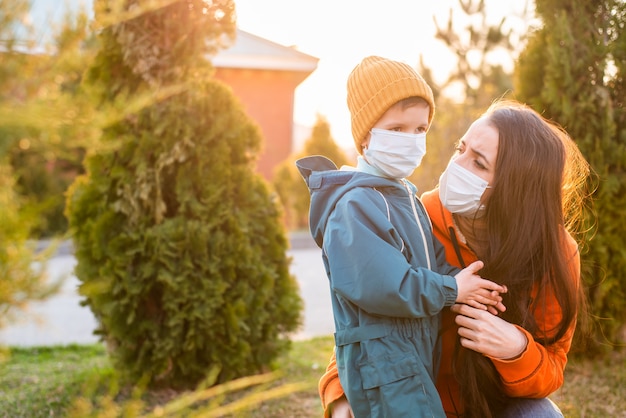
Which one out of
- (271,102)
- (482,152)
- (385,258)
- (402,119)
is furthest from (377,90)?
(271,102)

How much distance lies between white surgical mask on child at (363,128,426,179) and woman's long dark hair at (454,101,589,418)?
0.37 m

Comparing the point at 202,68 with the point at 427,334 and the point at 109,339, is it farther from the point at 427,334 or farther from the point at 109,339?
the point at 427,334

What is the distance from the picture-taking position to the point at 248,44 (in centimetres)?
2058

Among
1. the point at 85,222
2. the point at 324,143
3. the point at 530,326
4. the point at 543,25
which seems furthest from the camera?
the point at 324,143

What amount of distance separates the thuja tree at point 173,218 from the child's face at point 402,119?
2.38 m

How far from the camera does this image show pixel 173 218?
14.5 feet

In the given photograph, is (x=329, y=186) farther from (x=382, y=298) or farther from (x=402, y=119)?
(x=382, y=298)

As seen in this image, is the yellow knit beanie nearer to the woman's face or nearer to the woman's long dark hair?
the woman's face

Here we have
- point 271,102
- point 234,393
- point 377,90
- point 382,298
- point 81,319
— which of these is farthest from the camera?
point 271,102

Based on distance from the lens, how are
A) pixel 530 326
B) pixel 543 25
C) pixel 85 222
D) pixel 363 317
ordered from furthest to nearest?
1. pixel 543 25
2. pixel 85 222
3. pixel 530 326
4. pixel 363 317

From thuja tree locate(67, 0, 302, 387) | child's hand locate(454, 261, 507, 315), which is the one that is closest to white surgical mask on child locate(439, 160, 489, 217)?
child's hand locate(454, 261, 507, 315)

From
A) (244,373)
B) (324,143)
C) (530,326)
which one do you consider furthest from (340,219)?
(324,143)

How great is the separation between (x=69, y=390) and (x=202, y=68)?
261 cm

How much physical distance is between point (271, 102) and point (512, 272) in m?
20.2
